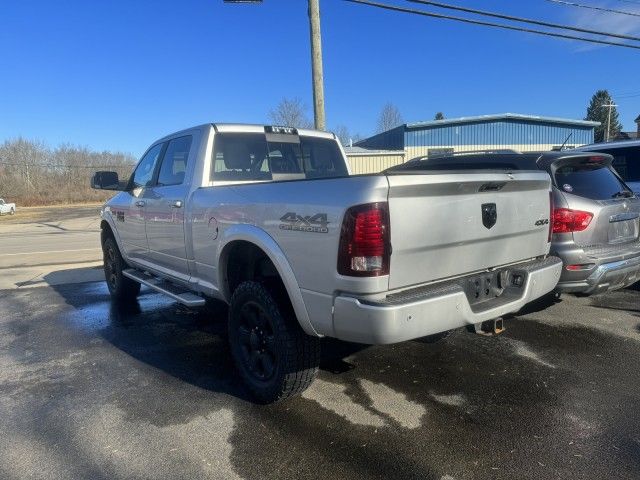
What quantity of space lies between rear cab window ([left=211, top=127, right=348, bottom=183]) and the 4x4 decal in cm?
152

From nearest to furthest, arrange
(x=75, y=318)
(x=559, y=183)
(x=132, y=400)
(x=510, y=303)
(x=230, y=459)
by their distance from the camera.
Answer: (x=230, y=459) < (x=510, y=303) < (x=132, y=400) < (x=559, y=183) < (x=75, y=318)

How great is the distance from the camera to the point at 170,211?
4.57 m

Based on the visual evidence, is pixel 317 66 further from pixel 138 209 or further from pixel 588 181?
pixel 588 181

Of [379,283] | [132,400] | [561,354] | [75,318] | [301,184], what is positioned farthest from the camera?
[75,318]

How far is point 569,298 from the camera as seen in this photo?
6.08m

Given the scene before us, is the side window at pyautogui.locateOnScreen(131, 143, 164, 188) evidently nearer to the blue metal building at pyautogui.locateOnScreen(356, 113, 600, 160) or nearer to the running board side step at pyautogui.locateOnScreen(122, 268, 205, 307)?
the running board side step at pyautogui.locateOnScreen(122, 268, 205, 307)

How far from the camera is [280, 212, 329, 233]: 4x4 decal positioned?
2754 millimetres

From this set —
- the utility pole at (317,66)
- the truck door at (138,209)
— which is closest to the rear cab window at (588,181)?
the truck door at (138,209)

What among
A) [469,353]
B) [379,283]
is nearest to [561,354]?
[469,353]

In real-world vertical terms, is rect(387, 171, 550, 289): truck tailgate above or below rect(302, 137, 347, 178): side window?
below

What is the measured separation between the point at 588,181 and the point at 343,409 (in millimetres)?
3398

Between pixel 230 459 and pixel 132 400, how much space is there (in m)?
1.21

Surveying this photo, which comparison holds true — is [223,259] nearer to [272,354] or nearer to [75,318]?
[272,354]

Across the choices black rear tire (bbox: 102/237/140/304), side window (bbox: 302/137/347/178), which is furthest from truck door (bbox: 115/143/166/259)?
side window (bbox: 302/137/347/178)
